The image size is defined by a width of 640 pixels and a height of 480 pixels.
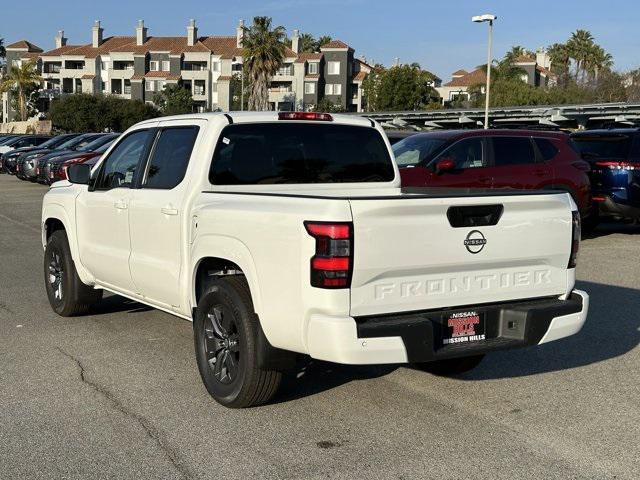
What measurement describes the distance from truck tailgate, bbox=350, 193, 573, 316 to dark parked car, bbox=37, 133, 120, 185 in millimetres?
19524

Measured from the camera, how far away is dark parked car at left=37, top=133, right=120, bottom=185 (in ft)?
75.9

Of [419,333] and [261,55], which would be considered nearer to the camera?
[419,333]

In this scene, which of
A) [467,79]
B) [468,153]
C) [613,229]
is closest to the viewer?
[468,153]

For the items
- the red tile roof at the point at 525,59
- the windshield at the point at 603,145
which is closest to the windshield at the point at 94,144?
the windshield at the point at 603,145

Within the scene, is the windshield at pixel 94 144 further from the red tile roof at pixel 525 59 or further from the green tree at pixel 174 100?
the red tile roof at pixel 525 59

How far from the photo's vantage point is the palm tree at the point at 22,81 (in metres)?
97.3

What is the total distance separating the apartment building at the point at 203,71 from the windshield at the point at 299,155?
9283cm

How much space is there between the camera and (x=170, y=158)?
6.24m

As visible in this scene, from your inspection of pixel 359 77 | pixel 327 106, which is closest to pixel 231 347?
pixel 327 106

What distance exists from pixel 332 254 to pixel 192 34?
337ft

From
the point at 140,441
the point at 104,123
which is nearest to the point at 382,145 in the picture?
the point at 140,441

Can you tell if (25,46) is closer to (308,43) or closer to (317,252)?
(308,43)

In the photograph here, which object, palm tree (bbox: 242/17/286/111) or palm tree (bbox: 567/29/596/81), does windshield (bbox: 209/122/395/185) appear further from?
palm tree (bbox: 567/29/596/81)

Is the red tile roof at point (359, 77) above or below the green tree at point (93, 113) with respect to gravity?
above
